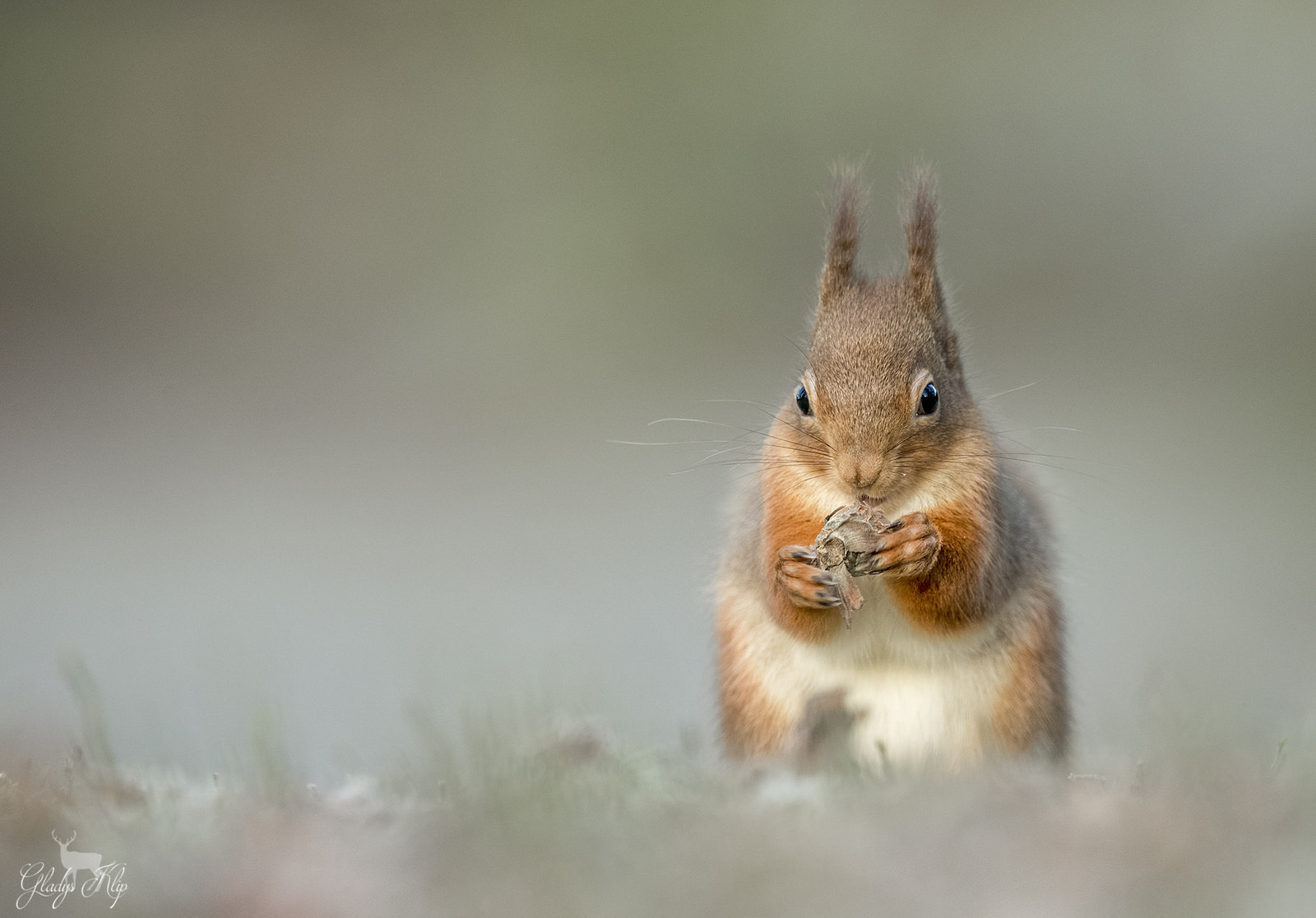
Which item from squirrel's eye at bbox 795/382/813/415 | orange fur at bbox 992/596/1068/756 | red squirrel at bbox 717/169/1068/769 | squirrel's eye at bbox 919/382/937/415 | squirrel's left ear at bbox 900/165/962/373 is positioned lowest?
orange fur at bbox 992/596/1068/756

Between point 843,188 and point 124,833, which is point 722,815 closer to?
point 124,833

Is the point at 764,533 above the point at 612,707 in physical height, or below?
above

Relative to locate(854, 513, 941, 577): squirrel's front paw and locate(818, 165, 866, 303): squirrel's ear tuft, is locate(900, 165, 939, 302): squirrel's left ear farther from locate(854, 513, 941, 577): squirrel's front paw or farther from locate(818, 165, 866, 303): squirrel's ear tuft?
locate(854, 513, 941, 577): squirrel's front paw

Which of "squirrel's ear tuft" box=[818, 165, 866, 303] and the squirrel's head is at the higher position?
"squirrel's ear tuft" box=[818, 165, 866, 303]

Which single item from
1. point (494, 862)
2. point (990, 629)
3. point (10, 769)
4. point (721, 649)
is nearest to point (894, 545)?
point (990, 629)

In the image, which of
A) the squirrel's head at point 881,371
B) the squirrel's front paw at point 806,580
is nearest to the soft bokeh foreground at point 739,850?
the squirrel's front paw at point 806,580

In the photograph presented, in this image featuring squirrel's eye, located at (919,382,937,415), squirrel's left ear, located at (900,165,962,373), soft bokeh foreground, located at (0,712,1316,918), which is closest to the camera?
soft bokeh foreground, located at (0,712,1316,918)

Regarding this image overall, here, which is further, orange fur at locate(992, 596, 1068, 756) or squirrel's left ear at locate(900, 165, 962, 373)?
squirrel's left ear at locate(900, 165, 962, 373)

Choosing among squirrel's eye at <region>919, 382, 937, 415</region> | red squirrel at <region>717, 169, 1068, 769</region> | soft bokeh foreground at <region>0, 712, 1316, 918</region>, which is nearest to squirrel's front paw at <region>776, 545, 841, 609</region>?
red squirrel at <region>717, 169, 1068, 769</region>
